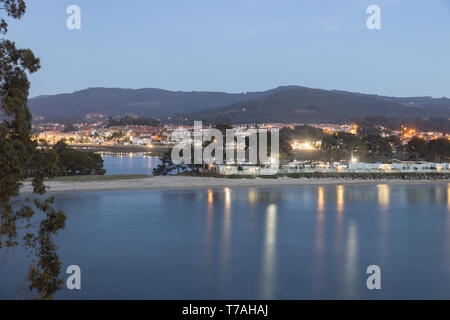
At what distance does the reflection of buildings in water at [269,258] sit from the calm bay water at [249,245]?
4cm

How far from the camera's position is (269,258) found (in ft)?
51.7

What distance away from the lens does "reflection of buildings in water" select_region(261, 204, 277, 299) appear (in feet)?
41.1

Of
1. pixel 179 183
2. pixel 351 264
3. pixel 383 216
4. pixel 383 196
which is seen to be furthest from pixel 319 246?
pixel 179 183

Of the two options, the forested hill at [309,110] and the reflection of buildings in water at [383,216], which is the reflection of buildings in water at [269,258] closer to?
the reflection of buildings in water at [383,216]

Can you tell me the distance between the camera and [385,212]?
2550 centimetres

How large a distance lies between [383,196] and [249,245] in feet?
54.8

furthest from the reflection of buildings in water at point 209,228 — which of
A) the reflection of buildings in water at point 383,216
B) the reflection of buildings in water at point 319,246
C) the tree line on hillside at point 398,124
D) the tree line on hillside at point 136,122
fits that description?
the tree line on hillside at point 136,122

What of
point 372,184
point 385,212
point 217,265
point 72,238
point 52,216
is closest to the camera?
point 52,216

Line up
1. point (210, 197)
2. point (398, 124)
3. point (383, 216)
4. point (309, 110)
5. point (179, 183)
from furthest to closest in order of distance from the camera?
point (309, 110)
point (398, 124)
point (179, 183)
point (210, 197)
point (383, 216)

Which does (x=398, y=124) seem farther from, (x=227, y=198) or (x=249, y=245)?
(x=249, y=245)

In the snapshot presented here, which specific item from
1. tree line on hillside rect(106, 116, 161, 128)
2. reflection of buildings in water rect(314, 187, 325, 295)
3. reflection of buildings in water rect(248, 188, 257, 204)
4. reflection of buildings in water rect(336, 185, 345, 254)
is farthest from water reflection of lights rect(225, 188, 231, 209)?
tree line on hillside rect(106, 116, 161, 128)
